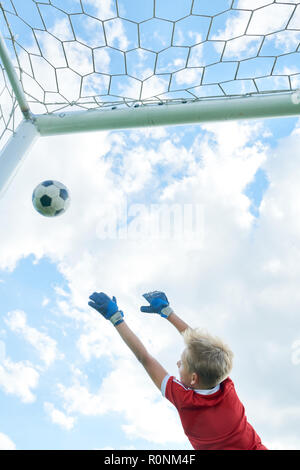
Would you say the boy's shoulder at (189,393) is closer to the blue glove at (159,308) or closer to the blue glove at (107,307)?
the blue glove at (107,307)

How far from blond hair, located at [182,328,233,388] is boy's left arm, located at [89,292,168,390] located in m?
0.19

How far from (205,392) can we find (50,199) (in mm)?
2506

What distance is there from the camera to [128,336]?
6.86 feet

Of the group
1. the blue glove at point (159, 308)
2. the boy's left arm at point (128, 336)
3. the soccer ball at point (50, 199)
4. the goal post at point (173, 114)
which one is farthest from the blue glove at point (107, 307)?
the goal post at point (173, 114)

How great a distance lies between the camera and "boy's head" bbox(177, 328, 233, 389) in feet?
6.24

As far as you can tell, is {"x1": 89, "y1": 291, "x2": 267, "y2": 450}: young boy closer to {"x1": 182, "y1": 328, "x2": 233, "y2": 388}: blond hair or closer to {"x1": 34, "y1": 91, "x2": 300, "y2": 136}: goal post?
{"x1": 182, "y1": 328, "x2": 233, "y2": 388}: blond hair

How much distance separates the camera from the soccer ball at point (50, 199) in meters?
3.57

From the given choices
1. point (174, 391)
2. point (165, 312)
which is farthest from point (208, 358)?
point (165, 312)

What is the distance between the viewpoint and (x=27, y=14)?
3.56 metres

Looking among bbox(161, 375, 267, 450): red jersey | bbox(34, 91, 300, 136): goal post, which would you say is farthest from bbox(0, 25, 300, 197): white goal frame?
bbox(161, 375, 267, 450): red jersey

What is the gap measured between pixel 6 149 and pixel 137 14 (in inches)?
78.2

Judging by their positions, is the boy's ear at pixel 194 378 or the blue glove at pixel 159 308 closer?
the boy's ear at pixel 194 378

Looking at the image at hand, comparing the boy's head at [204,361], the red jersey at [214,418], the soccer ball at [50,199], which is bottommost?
the red jersey at [214,418]
